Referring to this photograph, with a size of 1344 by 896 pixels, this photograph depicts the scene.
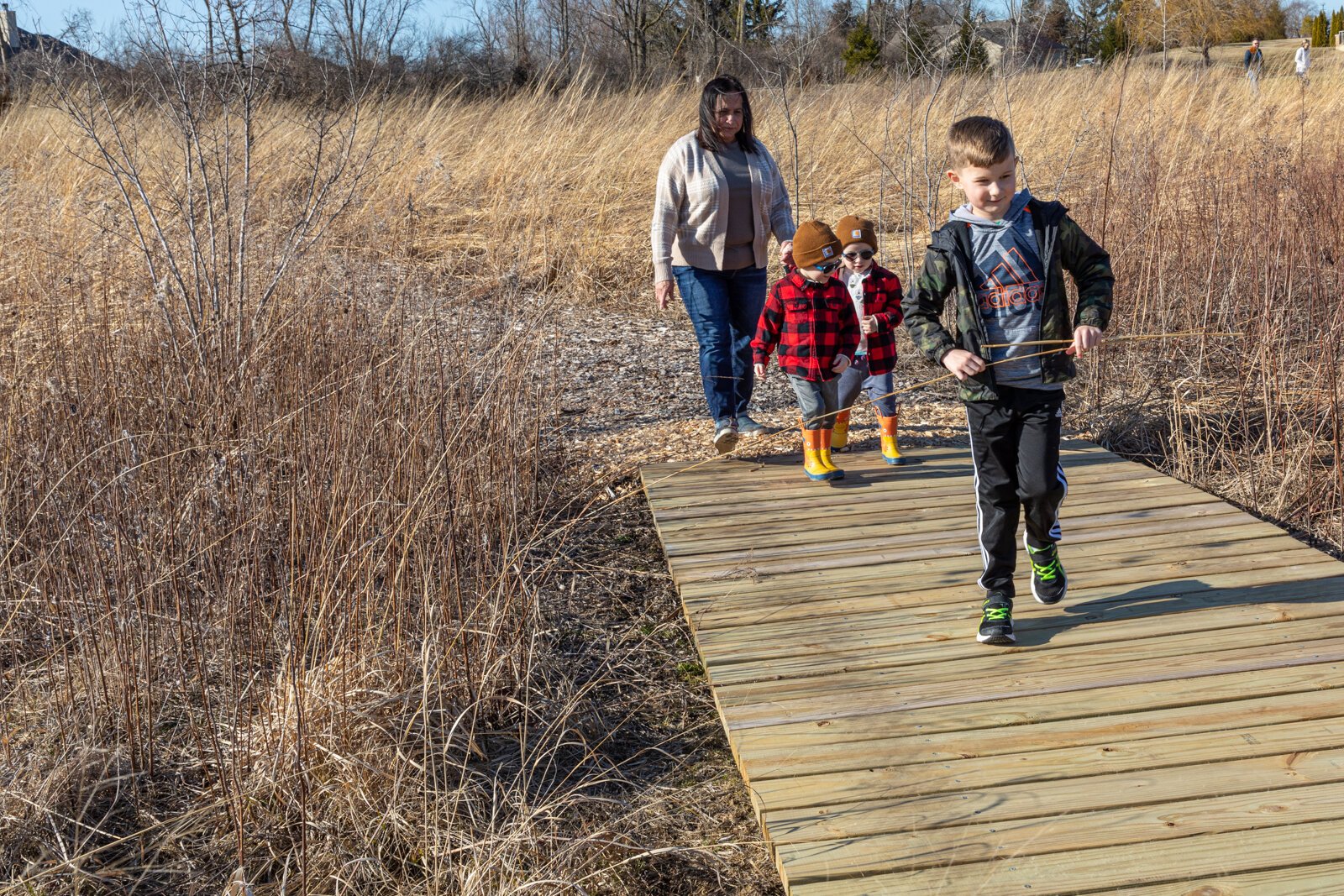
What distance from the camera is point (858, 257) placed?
15.3 feet

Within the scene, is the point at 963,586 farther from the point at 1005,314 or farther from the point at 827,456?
the point at 827,456

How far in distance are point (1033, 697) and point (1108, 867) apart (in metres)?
0.69

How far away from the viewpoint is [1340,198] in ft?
21.6

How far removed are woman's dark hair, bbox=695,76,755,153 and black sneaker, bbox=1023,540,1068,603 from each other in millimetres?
2309

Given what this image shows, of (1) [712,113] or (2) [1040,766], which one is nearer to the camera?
(2) [1040,766]

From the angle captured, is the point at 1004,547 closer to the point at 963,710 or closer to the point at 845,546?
the point at 963,710

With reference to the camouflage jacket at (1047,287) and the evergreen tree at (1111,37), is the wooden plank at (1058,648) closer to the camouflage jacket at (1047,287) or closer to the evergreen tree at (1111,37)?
the camouflage jacket at (1047,287)

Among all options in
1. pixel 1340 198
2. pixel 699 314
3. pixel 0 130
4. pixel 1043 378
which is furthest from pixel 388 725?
pixel 0 130

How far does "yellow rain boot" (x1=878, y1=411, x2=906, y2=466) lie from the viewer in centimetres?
484

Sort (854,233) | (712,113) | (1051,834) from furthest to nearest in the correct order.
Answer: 1. (712,113)
2. (854,233)
3. (1051,834)

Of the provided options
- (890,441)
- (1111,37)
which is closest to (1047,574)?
(890,441)

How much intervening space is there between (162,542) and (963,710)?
215 centimetres

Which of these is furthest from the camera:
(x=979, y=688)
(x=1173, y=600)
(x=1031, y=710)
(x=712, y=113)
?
(x=712, y=113)

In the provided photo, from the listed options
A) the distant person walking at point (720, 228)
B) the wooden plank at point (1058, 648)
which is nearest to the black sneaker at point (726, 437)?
the distant person walking at point (720, 228)
